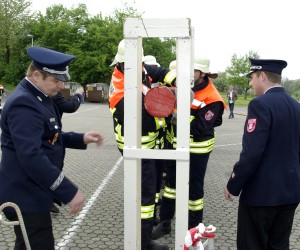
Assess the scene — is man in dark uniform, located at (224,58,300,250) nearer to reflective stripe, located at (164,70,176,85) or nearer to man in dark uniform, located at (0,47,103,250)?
reflective stripe, located at (164,70,176,85)

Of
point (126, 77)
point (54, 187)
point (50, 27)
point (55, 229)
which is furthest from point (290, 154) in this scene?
point (50, 27)

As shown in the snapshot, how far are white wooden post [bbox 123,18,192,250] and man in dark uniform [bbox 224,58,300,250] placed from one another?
1.95ft

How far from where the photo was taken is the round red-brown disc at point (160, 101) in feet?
8.50

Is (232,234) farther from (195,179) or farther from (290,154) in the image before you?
(290,154)

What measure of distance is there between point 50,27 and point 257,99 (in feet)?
148

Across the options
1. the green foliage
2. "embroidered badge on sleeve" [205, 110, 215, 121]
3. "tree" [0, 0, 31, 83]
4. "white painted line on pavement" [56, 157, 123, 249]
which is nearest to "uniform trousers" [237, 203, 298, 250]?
"embroidered badge on sleeve" [205, 110, 215, 121]

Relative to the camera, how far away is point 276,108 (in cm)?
282

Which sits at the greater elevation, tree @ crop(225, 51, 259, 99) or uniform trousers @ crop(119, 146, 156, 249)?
uniform trousers @ crop(119, 146, 156, 249)

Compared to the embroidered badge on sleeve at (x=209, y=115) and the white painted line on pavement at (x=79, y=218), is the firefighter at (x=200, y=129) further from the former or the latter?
the white painted line on pavement at (x=79, y=218)

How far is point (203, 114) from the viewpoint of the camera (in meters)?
4.10

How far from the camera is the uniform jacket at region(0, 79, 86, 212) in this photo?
2.35 m

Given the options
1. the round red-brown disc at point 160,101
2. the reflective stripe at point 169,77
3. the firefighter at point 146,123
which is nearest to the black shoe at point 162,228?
the firefighter at point 146,123

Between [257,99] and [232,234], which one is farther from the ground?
[257,99]

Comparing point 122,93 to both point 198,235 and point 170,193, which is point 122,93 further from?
point 198,235
